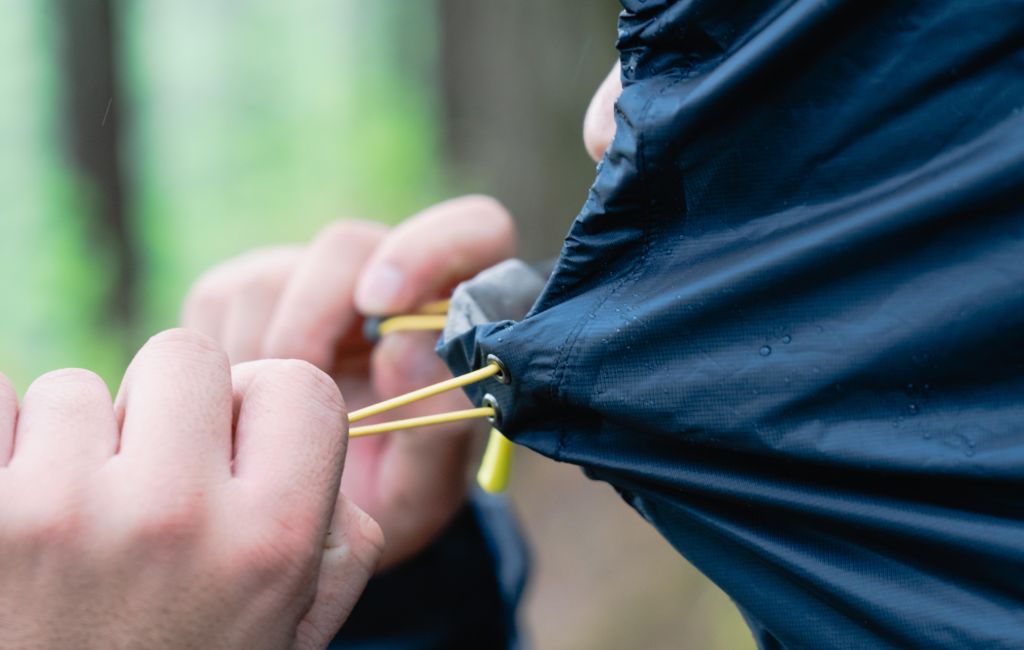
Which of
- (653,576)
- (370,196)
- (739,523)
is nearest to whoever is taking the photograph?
(739,523)

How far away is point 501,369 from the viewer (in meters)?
0.76

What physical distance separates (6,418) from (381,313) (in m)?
0.66

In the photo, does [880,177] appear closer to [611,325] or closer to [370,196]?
[611,325]

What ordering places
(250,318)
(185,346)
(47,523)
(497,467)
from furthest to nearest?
(250,318), (497,467), (185,346), (47,523)

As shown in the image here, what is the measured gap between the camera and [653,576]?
3746mm

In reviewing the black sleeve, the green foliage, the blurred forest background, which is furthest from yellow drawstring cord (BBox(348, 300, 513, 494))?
the green foliage

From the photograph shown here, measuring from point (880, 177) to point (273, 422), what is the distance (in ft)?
1.53

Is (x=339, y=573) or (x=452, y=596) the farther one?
(x=452, y=596)

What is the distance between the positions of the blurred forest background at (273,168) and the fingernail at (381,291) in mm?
2440

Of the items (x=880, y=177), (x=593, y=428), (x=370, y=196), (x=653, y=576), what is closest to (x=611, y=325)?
(x=593, y=428)

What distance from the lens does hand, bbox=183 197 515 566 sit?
4.10 ft

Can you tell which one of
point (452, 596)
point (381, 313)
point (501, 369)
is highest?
point (501, 369)

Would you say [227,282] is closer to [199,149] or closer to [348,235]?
[348,235]

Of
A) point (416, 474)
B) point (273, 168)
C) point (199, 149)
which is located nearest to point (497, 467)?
point (416, 474)
